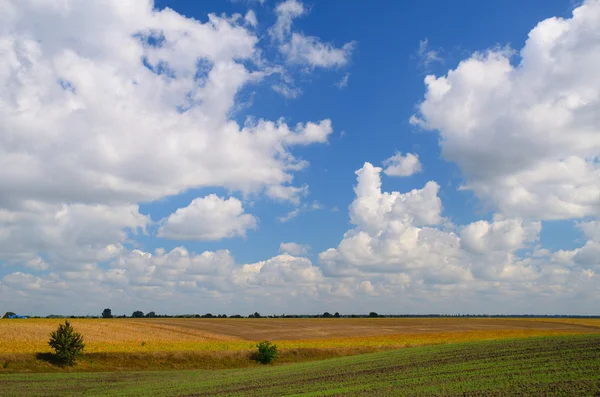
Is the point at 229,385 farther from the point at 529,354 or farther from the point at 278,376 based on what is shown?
the point at 529,354

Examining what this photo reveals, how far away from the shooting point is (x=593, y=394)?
20.7m

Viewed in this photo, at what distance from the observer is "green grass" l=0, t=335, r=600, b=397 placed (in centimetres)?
2509

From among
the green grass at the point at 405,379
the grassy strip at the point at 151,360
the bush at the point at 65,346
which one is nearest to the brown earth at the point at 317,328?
the grassy strip at the point at 151,360

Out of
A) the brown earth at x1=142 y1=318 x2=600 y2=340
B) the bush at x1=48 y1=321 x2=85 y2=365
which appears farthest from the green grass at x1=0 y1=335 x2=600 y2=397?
the brown earth at x1=142 y1=318 x2=600 y2=340

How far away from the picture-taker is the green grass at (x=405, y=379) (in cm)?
2509

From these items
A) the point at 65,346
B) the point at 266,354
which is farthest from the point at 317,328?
the point at 65,346

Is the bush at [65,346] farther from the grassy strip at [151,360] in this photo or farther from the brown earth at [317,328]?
the brown earth at [317,328]

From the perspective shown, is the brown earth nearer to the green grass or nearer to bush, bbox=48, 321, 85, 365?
bush, bbox=48, 321, 85, 365

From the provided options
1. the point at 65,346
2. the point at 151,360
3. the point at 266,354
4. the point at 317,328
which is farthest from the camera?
the point at 317,328

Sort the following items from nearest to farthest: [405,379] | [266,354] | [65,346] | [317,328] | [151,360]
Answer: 1. [405,379]
2. [65,346]
3. [151,360]
4. [266,354]
5. [317,328]

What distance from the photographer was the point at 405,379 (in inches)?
1212

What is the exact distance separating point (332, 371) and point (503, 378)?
15556mm

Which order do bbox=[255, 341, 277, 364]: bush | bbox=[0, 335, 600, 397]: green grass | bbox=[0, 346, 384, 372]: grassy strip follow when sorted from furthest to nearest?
bbox=[255, 341, 277, 364]: bush, bbox=[0, 346, 384, 372]: grassy strip, bbox=[0, 335, 600, 397]: green grass

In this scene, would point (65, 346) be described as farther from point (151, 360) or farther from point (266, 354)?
point (266, 354)
